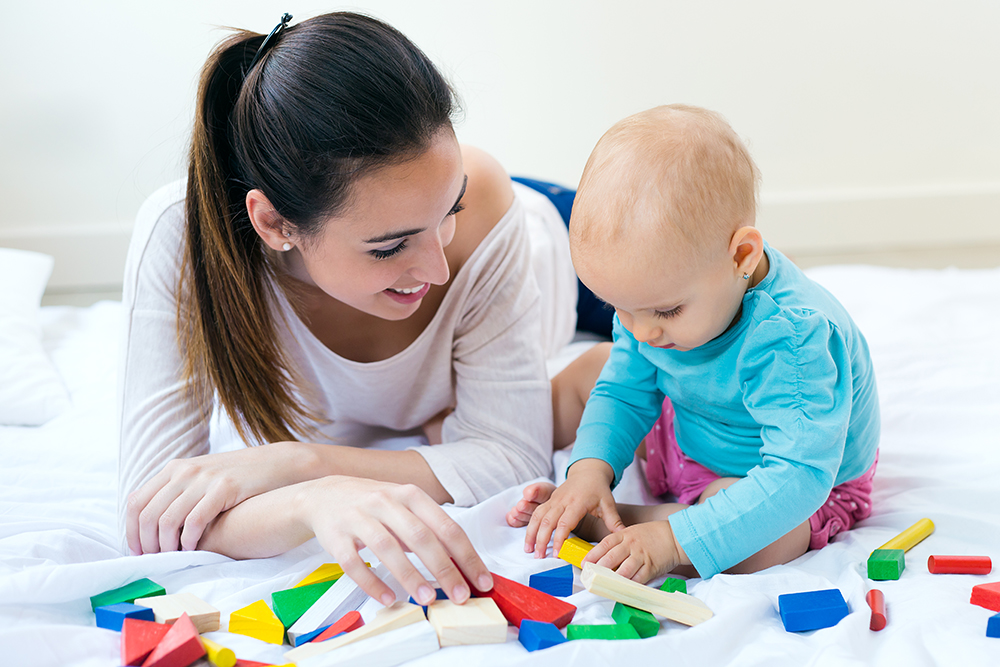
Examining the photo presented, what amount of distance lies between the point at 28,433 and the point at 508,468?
0.85 m

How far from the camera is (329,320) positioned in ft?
4.01

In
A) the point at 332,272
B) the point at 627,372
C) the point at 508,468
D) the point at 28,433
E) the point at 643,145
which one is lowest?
the point at 28,433

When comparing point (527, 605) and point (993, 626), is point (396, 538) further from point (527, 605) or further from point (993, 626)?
point (993, 626)

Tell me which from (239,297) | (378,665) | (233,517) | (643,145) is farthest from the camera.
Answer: (239,297)

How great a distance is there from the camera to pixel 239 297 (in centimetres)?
107

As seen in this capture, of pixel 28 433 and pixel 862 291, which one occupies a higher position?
pixel 862 291

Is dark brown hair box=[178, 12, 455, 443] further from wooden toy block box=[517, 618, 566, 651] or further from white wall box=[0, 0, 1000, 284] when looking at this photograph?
white wall box=[0, 0, 1000, 284]

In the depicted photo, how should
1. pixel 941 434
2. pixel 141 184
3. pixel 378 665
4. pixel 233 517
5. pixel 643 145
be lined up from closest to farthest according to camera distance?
pixel 378 665, pixel 643 145, pixel 233 517, pixel 941 434, pixel 141 184

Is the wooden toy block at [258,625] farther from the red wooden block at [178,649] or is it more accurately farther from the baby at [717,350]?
the baby at [717,350]

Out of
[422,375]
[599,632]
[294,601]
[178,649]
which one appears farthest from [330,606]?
[422,375]

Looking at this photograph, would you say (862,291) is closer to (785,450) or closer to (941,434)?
(941,434)

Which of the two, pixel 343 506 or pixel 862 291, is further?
pixel 862 291

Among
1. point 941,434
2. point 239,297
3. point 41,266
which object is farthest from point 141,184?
point 941,434

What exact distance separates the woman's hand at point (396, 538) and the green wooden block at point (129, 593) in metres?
0.18
